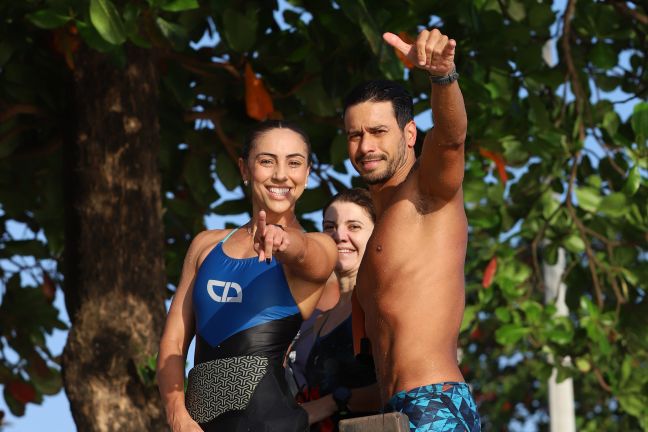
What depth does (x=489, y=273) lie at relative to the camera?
28.4 ft

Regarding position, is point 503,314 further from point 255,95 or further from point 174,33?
point 174,33

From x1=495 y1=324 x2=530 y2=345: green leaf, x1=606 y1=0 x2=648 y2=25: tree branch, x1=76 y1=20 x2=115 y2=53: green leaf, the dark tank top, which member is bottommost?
x1=495 y1=324 x2=530 y2=345: green leaf

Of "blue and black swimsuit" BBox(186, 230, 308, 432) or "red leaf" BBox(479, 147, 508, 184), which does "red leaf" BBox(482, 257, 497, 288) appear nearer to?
"red leaf" BBox(479, 147, 508, 184)

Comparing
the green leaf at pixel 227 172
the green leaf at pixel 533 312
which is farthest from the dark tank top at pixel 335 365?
the green leaf at pixel 533 312

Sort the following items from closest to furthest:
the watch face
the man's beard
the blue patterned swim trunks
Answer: the blue patterned swim trunks → the man's beard → the watch face

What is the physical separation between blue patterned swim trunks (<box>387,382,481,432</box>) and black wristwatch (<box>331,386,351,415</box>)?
638 mm

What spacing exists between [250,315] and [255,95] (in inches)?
130

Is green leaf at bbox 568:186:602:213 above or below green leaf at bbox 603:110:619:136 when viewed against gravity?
below

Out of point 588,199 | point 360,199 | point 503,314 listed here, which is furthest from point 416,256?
→ point 503,314

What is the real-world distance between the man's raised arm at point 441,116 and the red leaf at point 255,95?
3.42 metres

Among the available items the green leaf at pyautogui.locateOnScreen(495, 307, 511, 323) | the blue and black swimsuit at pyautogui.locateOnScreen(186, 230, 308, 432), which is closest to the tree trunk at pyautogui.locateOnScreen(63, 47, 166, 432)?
the blue and black swimsuit at pyautogui.locateOnScreen(186, 230, 308, 432)

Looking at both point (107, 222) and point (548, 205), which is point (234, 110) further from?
point (548, 205)

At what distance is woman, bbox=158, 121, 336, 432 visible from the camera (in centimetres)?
387

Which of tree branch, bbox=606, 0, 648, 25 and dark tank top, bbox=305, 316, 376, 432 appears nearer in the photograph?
dark tank top, bbox=305, 316, 376, 432
